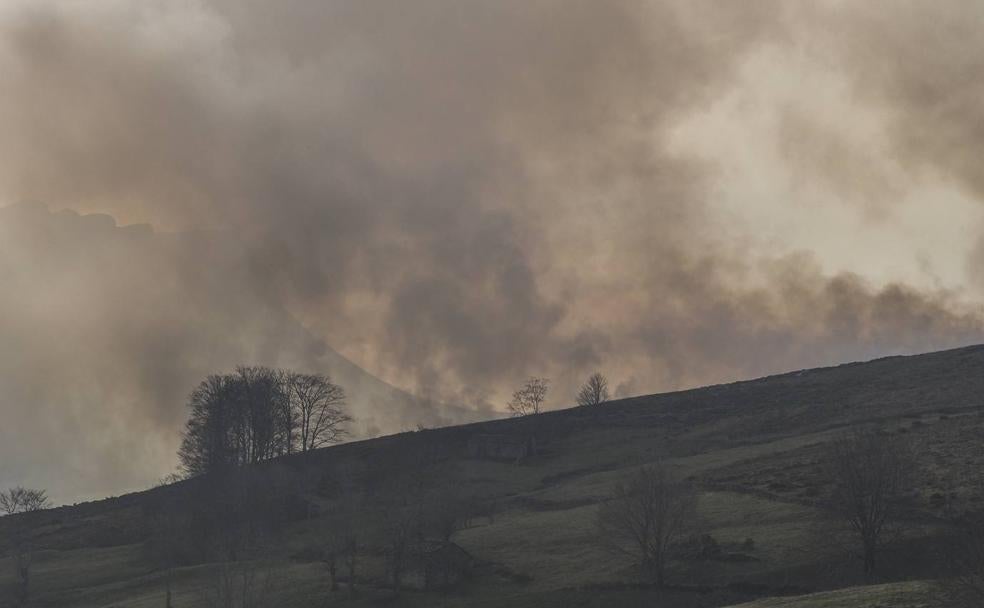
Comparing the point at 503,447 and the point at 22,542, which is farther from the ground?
the point at 503,447

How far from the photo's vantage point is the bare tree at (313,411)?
17362 cm

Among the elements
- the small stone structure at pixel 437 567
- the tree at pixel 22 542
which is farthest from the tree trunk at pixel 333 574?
the tree at pixel 22 542

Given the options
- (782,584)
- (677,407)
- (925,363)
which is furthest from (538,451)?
(782,584)

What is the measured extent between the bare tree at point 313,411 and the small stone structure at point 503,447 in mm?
30221

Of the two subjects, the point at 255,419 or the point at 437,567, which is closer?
the point at 437,567

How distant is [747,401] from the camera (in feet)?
526

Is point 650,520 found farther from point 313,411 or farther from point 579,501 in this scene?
point 313,411

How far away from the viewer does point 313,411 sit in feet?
579

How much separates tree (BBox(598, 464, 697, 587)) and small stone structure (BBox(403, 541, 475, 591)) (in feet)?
47.3

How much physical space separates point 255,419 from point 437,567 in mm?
93987

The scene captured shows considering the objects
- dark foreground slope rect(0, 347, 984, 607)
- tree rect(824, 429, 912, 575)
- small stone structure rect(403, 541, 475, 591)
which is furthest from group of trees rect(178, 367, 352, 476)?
tree rect(824, 429, 912, 575)

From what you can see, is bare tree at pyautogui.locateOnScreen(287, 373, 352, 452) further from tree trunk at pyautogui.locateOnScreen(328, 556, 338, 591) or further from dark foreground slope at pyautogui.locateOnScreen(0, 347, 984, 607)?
tree trunk at pyautogui.locateOnScreen(328, 556, 338, 591)

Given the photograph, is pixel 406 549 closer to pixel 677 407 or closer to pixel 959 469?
pixel 959 469

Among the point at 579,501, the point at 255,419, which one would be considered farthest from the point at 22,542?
the point at 579,501
